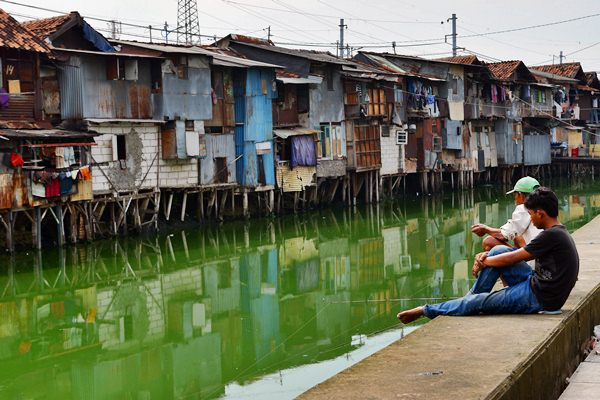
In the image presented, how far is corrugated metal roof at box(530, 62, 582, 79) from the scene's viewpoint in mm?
59188

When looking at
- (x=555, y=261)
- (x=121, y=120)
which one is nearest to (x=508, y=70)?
(x=121, y=120)

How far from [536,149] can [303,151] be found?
75.1 feet

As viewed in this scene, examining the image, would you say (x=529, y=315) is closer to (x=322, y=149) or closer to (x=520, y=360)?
(x=520, y=360)

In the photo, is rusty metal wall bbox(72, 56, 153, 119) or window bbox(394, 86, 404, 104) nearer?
rusty metal wall bbox(72, 56, 153, 119)

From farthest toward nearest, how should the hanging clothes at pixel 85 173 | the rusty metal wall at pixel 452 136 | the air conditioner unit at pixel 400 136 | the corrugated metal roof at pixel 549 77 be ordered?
1. the corrugated metal roof at pixel 549 77
2. the rusty metal wall at pixel 452 136
3. the air conditioner unit at pixel 400 136
4. the hanging clothes at pixel 85 173

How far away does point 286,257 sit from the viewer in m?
21.5

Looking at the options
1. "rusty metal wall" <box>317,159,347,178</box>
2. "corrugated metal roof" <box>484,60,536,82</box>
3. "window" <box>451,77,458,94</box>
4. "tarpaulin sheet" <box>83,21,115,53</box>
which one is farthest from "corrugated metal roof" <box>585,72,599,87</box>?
"tarpaulin sheet" <box>83,21,115,53</box>

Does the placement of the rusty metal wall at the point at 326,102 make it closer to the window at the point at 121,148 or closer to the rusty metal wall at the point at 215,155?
the rusty metal wall at the point at 215,155

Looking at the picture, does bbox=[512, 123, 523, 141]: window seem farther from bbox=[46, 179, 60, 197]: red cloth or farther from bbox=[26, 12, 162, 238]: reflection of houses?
bbox=[46, 179, 60, 197]: red cloth

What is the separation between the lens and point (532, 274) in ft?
23.0

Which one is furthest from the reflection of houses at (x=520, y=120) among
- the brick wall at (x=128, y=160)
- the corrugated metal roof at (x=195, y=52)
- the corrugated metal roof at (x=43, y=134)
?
the corrugated metal roof at (x=43, y=134)

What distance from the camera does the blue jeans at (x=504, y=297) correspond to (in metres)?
7.00

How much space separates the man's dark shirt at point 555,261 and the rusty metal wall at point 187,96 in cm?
2127

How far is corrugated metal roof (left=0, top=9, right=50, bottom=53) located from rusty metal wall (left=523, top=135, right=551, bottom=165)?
33.2 metres
